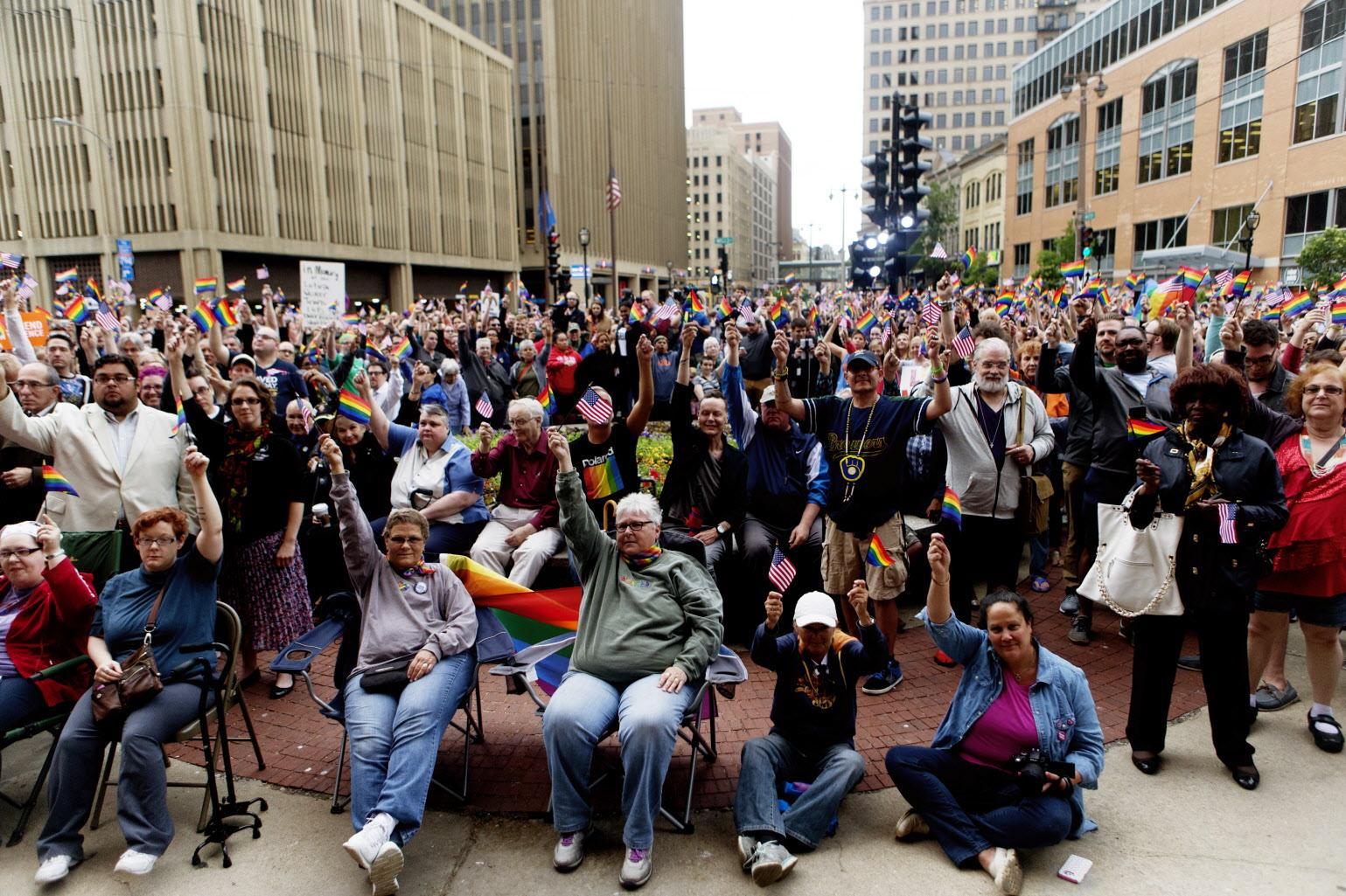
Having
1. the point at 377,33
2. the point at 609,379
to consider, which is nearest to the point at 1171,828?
the point at 609,379

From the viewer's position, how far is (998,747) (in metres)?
3.79

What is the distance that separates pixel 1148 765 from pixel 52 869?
5341 millimetres

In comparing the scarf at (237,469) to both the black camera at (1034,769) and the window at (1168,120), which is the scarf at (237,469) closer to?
the black camera at (1034,769)

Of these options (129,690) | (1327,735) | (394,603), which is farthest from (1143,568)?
(129,690)

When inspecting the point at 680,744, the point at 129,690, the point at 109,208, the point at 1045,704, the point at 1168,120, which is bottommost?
the point at 680,744

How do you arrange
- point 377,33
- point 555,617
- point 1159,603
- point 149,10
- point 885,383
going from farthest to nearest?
point 377,33 < point 149,10 < point 885,383 < point 555,617 < point 1159,603

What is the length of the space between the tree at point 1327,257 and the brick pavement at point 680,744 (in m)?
27.1

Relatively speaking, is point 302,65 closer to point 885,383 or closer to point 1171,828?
point 885,383

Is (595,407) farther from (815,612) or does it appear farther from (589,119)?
(589,119)

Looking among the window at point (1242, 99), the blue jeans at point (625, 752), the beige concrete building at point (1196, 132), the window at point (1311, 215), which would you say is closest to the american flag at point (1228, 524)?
the blue jeans at point (625, 752)

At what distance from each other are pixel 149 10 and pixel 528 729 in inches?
1549

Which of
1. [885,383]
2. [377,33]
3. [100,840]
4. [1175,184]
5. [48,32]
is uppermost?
[377,33]

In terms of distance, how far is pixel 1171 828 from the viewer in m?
3.89

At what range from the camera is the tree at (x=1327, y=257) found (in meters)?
26.2
